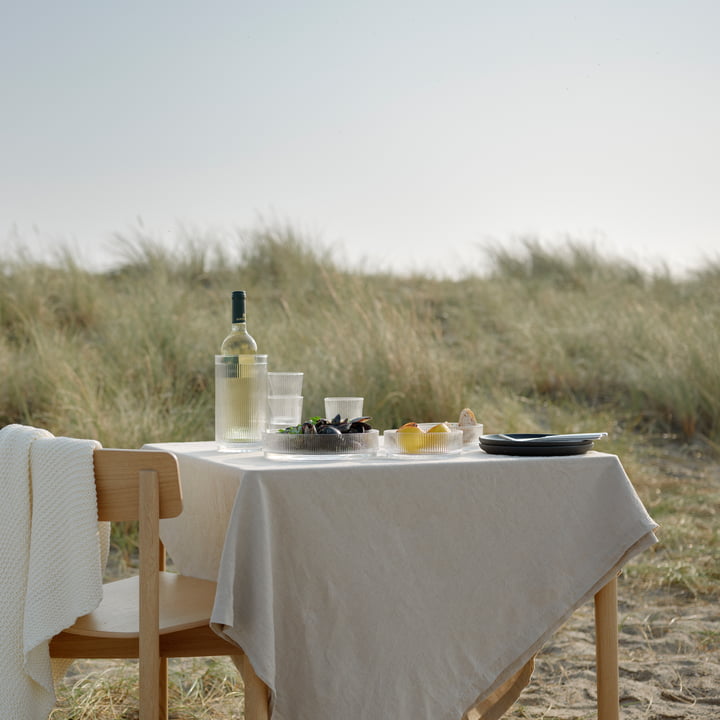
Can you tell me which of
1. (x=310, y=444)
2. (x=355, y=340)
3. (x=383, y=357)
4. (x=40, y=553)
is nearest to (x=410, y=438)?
(x=310, y=444)

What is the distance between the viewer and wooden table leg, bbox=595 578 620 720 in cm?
233

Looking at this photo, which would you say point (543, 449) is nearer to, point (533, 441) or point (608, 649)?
point (533, 441)

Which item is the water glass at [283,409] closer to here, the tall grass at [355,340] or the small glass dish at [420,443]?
the small glass dish at [420,443]

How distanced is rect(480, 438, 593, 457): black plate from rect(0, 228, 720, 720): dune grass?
129cm

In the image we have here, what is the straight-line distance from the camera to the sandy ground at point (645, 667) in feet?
9.69

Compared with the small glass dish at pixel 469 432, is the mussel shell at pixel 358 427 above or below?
above

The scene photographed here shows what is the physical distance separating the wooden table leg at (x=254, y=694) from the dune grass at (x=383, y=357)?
1.06 meters

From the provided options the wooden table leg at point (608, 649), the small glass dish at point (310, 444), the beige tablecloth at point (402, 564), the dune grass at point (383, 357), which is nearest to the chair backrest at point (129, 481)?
the beige tablecloth at point (402, 564)

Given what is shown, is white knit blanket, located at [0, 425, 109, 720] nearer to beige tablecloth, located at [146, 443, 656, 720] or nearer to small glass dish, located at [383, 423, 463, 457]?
beige tablecloth, located at [146, 443, 656, 720]

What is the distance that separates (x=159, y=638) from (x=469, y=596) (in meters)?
0.69

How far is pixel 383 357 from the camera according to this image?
5.96 m

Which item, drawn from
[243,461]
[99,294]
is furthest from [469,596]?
[99,294]

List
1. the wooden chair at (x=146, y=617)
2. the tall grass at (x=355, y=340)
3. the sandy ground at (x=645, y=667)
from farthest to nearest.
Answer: the tall grass at (x=355, y=340)
the sandy ground at (x=645, y=667)
the wooden chair at (x=146, y=617)

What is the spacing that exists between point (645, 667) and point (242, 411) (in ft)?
5.90
